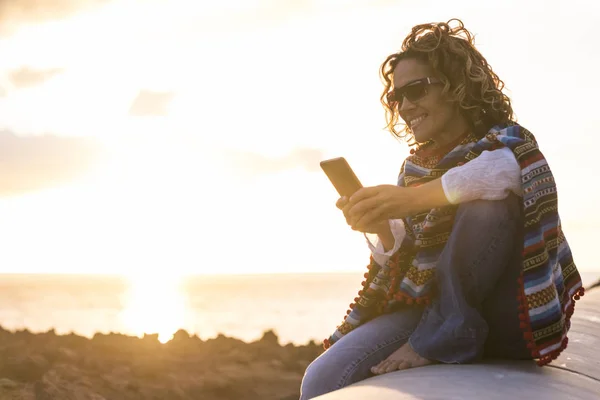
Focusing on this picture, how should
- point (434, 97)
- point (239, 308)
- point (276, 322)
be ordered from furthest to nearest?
point (239, 308), point (276, 322), point (434, 97)

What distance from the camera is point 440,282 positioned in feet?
9.12

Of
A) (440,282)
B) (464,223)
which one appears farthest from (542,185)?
(440,282)

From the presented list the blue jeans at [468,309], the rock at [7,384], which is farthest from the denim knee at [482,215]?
the rock at [7,384]

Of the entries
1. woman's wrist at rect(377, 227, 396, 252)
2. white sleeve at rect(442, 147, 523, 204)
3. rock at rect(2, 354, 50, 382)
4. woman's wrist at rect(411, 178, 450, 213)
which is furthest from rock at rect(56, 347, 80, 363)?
white sleeve at rect(442, 147, 523, 204)

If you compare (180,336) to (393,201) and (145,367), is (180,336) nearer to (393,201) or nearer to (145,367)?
(145,367)

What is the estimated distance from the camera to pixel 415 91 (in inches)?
124

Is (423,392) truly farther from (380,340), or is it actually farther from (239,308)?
(239,308)

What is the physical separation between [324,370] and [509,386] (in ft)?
2.86

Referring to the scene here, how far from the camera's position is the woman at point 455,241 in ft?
8.85

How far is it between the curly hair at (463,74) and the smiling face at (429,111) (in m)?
0.03

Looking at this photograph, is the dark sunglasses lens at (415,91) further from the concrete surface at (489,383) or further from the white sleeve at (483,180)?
the concrete surface at (489,383)

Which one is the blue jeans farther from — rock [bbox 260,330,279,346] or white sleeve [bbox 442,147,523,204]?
rock [bbox 260,330,279,346]

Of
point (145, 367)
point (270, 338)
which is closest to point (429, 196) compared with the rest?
point (145, 367)

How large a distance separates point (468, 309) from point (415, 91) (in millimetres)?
944
